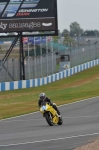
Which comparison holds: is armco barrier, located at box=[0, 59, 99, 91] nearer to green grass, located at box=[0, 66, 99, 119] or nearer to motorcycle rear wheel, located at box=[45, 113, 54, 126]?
green grass, located at box=[0, 66, 99, 119]

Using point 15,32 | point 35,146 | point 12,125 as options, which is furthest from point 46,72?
point 35,146

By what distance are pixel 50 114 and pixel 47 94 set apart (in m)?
14.8

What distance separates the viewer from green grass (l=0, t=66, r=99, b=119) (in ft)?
86.9

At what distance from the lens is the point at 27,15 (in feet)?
124

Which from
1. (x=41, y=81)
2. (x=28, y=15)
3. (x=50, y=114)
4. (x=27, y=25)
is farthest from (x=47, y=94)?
(x=50, y=114)

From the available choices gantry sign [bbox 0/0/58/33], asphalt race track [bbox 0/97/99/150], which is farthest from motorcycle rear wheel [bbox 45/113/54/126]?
gantry sign [bbox 0/0/58/33]

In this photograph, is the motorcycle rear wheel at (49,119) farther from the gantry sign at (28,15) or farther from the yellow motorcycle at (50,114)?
the gantry sign at (28,15)

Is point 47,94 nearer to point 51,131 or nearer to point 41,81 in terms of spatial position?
point 41,81

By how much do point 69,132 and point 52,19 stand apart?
73.5ft

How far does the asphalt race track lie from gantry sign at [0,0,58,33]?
13298 mm

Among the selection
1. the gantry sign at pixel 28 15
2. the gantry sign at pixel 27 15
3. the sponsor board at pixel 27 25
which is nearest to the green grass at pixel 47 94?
the gantry sign at pixel 28 15

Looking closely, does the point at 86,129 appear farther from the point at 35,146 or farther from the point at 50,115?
the point at 35,146

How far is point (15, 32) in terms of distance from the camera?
38469 millimetres

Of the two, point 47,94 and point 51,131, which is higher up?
point 51,131
